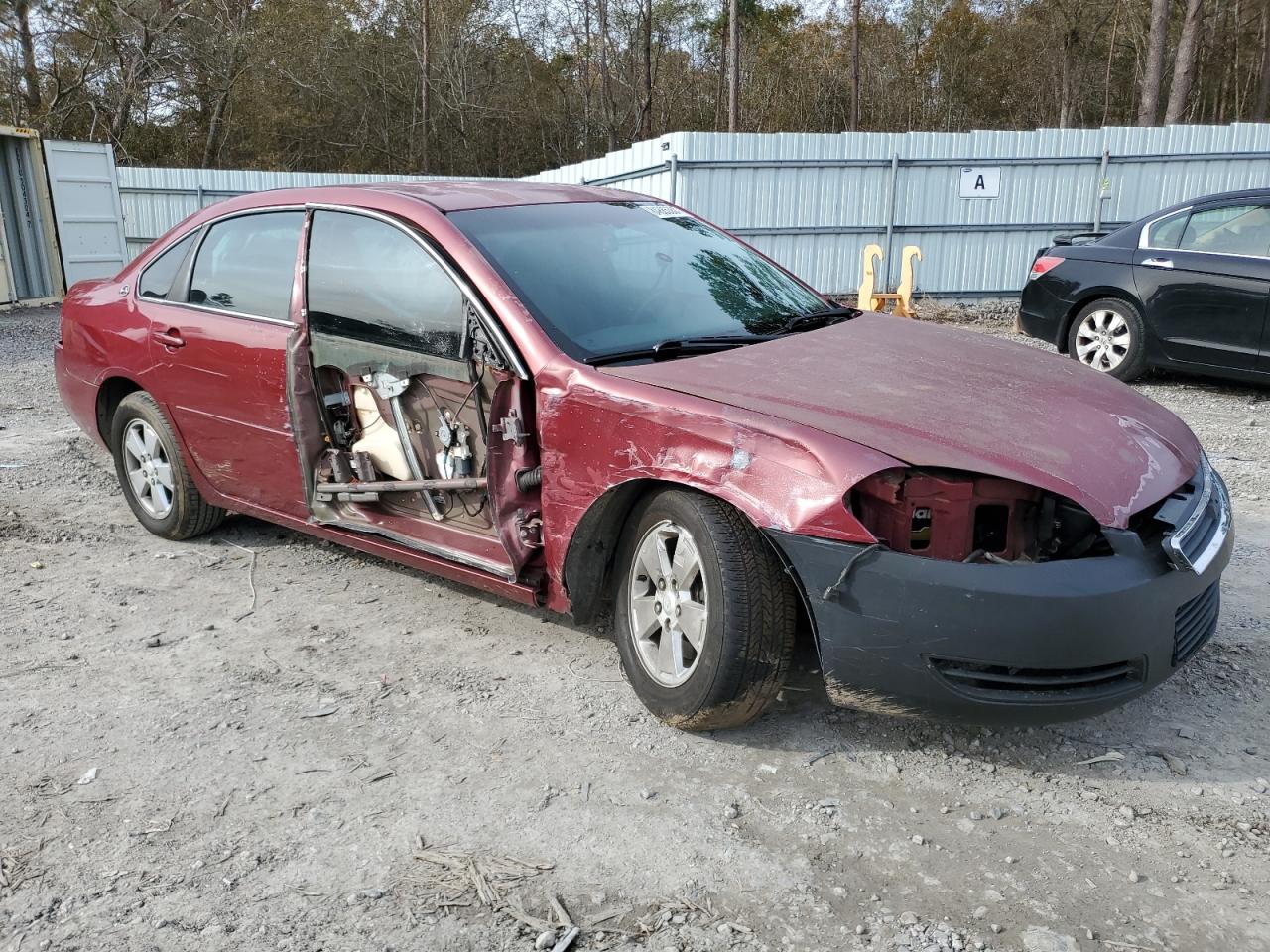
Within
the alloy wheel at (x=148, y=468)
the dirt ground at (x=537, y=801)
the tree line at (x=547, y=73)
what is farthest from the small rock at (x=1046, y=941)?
the tree line at (x=547, y=73)

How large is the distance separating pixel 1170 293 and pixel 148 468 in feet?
23.8

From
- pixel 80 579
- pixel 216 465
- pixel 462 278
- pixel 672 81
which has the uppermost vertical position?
pixel 672 81

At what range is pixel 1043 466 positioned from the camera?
2688 mm

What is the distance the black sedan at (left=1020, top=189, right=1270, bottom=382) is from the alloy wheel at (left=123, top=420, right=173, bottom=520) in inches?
234

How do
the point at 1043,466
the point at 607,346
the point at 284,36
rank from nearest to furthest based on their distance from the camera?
the point at 1043,466, the point at 607,346, the point at 284,36

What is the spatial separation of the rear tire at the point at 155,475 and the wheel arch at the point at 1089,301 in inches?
271

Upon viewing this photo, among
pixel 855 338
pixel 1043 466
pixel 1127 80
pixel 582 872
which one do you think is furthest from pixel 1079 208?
pixel 1127 80

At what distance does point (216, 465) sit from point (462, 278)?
5.77 feet

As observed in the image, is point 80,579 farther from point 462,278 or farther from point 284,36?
point 284,36

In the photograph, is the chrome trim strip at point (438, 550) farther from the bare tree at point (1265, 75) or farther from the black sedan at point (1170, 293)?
the bare tree at point (1265, 75)


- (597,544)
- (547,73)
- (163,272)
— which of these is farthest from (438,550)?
(547,73)

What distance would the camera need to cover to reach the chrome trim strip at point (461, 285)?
337 cm

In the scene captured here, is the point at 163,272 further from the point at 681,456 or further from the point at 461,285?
the point at 681,456

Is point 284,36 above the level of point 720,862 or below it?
above
